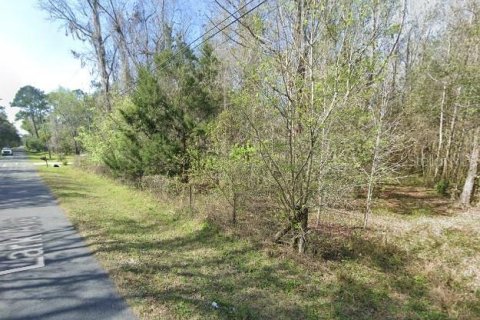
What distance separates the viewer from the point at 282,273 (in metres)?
5.02

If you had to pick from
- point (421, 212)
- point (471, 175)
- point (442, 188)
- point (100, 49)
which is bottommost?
point (421, 212)

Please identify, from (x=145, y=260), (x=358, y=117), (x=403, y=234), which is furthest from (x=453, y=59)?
(x=145, y=260)

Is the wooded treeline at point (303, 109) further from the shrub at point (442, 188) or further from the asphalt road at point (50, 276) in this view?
the asphalt road at point (50, 276)

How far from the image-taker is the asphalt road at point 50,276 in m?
3.71

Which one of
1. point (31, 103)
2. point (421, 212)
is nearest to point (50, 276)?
point (421, 212)

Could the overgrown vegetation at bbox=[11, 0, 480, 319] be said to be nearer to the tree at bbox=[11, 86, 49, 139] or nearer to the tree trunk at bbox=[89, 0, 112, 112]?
the tree trunk at bbox=[89, 0, 112, 112]

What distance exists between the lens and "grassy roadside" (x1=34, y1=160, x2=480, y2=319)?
4.00m

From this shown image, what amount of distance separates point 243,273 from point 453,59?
36.9ft

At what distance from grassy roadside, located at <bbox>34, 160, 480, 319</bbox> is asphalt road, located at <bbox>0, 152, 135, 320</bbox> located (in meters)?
0.25

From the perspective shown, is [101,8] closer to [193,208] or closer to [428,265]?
[193,208]

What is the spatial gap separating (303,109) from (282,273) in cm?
261

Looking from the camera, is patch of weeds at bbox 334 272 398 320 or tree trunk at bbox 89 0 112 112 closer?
patch of weeds at bbox 334 272 398 320

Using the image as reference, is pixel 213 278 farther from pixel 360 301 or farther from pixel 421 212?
pixel 421 212

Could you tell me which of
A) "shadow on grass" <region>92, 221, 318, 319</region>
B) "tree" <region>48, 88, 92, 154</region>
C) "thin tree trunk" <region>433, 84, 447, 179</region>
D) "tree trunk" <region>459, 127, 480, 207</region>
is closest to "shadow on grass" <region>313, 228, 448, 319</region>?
"shadow on grass" <region>92, 221, 318, 319</region>
